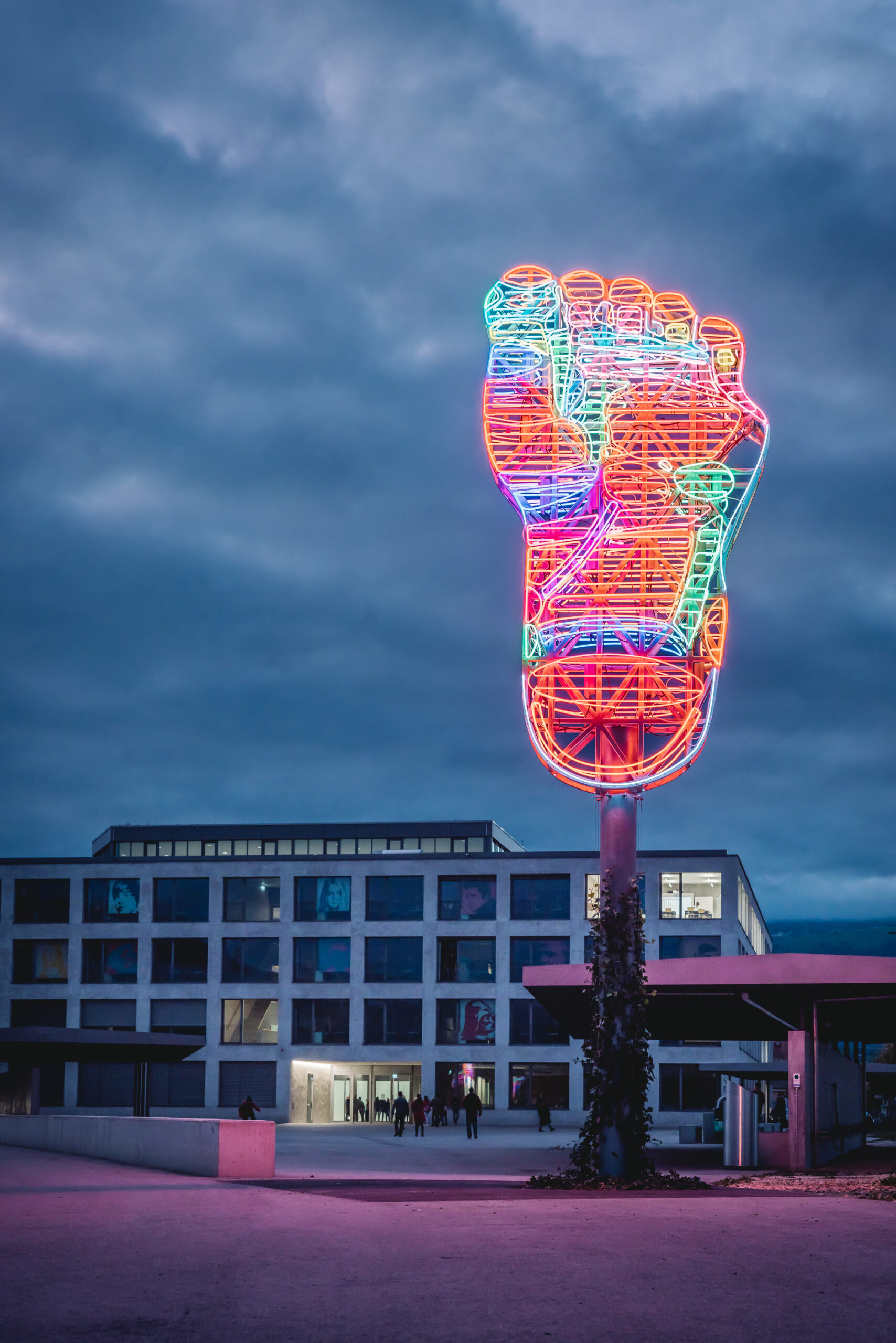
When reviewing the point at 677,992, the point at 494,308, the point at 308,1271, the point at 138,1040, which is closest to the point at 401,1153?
the point at 138,1040

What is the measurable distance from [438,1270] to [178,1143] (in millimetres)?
13195

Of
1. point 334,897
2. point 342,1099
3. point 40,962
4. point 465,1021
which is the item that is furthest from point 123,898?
point 465,1021

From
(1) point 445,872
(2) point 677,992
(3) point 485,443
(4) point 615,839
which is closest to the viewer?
(4) point 615,839

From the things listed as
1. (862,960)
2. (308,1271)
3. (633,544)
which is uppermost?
(633,544)

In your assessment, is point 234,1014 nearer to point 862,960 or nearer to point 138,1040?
point 138,1040

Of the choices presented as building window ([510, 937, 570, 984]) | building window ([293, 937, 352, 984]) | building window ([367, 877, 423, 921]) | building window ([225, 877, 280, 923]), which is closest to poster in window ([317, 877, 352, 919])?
building window ([367, 877, 423, 921])

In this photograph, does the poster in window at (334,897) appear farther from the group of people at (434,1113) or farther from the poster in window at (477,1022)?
the group of people at (434,1113)

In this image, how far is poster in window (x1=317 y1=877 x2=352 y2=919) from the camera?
74.6 meters

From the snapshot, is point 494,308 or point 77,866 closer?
point 494,308

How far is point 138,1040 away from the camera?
4234 cm

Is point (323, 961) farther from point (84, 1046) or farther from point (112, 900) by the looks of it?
point (84, 1046)

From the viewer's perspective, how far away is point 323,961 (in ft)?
243

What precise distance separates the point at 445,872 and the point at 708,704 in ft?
158

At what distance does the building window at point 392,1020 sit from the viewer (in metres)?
72.4
